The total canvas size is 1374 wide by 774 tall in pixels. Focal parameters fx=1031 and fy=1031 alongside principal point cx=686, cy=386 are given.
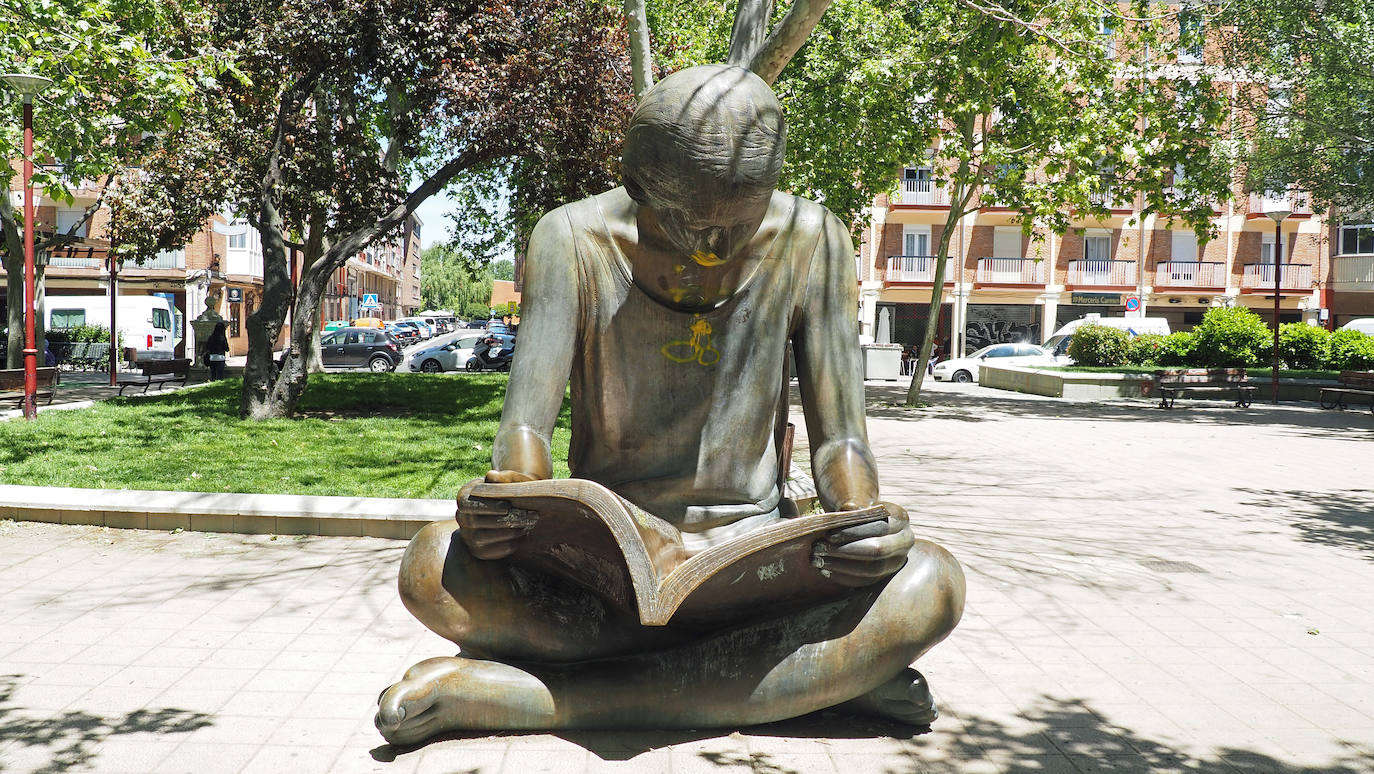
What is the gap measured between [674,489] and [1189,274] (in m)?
42.7

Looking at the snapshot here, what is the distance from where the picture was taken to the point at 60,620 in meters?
4.65

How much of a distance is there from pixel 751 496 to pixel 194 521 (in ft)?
16.7

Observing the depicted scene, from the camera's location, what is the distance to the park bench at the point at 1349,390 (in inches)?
748

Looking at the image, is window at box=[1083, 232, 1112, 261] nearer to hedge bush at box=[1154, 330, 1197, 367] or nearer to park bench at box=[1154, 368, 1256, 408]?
hedge bush at box=[1154, 330, 1197, 367]

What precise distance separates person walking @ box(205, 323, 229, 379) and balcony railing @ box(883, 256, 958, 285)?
25551 millimetres

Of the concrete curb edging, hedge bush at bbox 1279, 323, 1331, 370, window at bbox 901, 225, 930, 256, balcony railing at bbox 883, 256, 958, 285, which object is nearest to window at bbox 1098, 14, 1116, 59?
the concrete curb edging

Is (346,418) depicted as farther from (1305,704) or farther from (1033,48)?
(1033,48)

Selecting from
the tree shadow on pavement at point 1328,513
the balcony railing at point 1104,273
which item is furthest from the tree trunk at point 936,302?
the balcony railing at point 1104,273

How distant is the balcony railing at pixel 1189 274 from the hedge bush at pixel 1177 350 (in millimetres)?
14149

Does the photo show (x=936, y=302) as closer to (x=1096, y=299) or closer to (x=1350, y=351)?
(x=1350, y=351)

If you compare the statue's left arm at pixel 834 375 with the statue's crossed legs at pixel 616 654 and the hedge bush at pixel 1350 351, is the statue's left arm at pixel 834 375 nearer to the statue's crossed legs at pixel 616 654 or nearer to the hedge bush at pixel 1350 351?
the statue's crossed legs at pixel 616 654

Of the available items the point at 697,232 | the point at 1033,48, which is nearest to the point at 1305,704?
the point at 697,232

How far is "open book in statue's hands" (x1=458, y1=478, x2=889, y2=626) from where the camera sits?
2336 millimetres

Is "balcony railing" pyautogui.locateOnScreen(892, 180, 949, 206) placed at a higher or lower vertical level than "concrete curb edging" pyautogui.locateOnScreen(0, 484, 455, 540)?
higher
